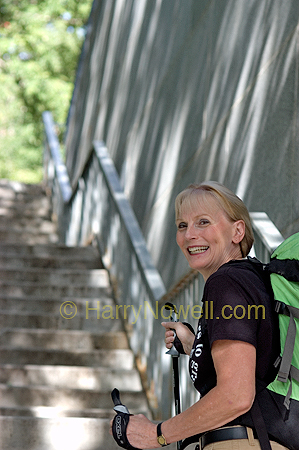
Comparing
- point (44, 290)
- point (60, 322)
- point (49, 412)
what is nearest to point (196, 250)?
point (49, 412)

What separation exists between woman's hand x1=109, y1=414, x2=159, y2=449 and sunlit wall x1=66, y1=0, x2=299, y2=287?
166cm

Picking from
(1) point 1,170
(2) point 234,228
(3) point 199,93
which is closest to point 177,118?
(3) point 199,93

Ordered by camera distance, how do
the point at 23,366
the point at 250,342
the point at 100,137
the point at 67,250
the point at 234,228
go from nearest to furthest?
1. the point at 250,342
2. the point at 234,228
3. the point at 23,366
4. the point at 67,250
5. the point at 100,137

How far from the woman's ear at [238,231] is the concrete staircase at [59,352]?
2239 millimetres

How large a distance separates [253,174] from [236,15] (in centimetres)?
136

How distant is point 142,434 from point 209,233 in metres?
0.57

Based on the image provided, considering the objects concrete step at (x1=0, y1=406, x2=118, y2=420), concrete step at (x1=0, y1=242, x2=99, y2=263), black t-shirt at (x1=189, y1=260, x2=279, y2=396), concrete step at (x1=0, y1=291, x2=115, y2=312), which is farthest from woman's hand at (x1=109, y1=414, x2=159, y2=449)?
concrete step at (x1=0, y1=242, x2=99, y2=263)

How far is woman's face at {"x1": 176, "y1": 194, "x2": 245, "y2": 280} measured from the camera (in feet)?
5.85

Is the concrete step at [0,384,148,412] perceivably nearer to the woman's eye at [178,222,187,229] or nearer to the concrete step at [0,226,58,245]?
the woman's eye at [178,222,187,229]

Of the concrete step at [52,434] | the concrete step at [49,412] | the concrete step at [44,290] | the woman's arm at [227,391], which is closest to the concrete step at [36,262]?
the concrete step at [44,290]

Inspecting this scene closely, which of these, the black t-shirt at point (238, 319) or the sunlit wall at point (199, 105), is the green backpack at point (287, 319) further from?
the sunlit wall at point (199, 105)

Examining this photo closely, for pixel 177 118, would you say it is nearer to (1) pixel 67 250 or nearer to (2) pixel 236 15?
(2) pixel 236 15

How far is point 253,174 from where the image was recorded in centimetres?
365

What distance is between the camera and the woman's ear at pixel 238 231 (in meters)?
1.79
